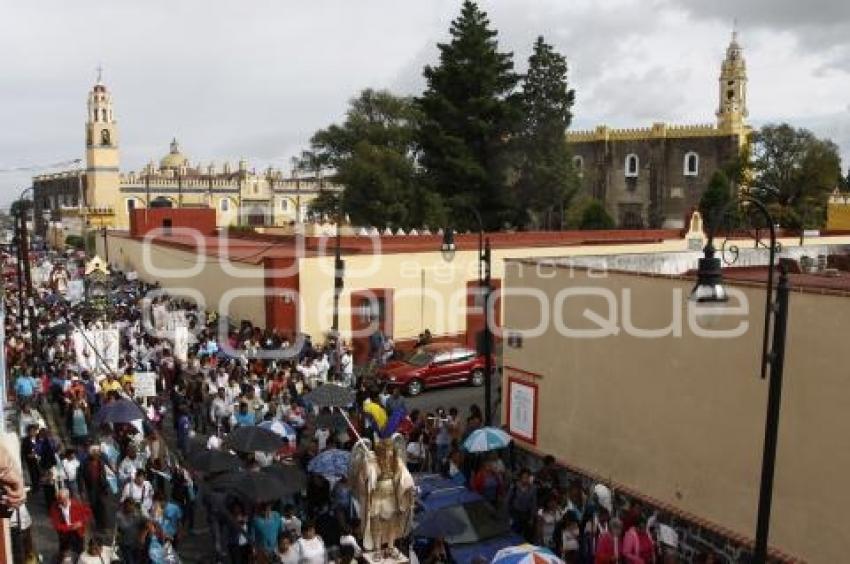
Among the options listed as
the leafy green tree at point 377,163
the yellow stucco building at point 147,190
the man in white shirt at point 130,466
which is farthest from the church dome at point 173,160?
the man in white shirt at point 130,466

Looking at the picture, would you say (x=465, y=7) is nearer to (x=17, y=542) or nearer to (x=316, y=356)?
(x=316, y=356)

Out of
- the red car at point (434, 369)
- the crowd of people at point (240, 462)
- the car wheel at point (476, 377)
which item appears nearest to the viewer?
the crowd of people at point (240, 462)

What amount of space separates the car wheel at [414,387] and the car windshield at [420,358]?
1.65ft

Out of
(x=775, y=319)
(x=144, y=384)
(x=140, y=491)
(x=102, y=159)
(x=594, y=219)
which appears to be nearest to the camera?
(x=775, y=319)

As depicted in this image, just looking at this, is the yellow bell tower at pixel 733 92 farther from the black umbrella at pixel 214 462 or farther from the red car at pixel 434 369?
the black umbrella at pixel 214 462

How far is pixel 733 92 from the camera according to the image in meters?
73.7

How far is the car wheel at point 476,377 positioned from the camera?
Result: 72.6 ft

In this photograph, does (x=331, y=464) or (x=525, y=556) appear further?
(x=331, y=464)

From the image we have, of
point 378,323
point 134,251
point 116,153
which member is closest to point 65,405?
point 378,323

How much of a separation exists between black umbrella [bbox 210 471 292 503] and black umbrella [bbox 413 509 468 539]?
1.78 meters

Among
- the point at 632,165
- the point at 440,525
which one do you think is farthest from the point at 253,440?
the point at 632,165

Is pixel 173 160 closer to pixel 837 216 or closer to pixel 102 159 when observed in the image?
pixel 102 159

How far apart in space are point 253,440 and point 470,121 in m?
33.2

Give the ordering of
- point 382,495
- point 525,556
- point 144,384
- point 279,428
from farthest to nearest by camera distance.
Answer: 1. point 144,384
2. point 279,428
3. point 382,495
4. point 525,556
